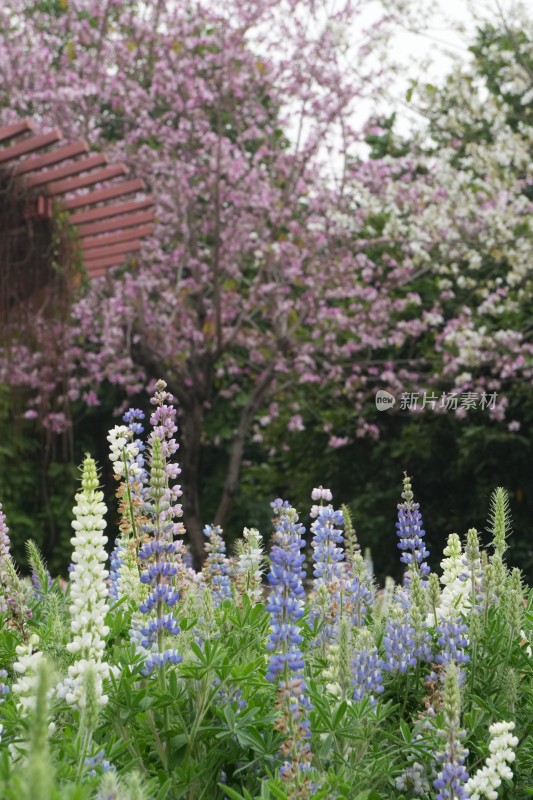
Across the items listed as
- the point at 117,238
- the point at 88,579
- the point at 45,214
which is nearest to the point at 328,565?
the point at 88,579

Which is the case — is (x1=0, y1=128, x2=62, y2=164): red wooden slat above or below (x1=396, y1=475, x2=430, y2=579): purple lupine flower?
above

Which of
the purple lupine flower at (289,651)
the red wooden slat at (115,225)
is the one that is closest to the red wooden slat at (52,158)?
the red wooden slat at (115,225)

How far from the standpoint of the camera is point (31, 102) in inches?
491

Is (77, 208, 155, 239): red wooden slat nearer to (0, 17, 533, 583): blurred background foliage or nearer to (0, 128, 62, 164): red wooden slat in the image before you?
(0, 128, 62, 164): red wooden slat

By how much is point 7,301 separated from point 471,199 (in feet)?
16.1

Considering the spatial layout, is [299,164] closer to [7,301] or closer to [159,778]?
[7,301]

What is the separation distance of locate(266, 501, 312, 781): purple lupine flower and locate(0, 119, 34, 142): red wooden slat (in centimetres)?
542

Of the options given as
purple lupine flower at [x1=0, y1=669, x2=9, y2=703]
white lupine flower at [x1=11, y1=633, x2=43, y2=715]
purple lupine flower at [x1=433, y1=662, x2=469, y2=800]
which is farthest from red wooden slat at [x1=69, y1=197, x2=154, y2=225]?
purple lupine flower at [x1=433, y1=662, x2=469, y2=800]

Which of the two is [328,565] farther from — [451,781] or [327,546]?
[451,781]

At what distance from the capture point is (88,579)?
194cm

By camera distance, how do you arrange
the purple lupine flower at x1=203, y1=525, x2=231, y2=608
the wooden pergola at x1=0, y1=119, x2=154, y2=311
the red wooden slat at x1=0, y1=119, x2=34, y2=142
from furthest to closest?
the wooden pergola at x1=0, y1=119, x2=154, y2=311, the red wooden slat at x1=0, y1=119, x2=34, y2=142, the purple lupine flower at x1=203, y1=525, x2=231, y2=608

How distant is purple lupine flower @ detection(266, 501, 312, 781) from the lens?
5.98 ft

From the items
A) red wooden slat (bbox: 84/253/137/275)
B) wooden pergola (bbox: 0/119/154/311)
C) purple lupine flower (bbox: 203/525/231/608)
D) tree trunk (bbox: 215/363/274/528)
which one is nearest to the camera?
purple lupine flower (bbox: 203/525/231/608)

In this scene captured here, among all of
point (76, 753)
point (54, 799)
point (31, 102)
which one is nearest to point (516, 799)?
point (76, 753)
